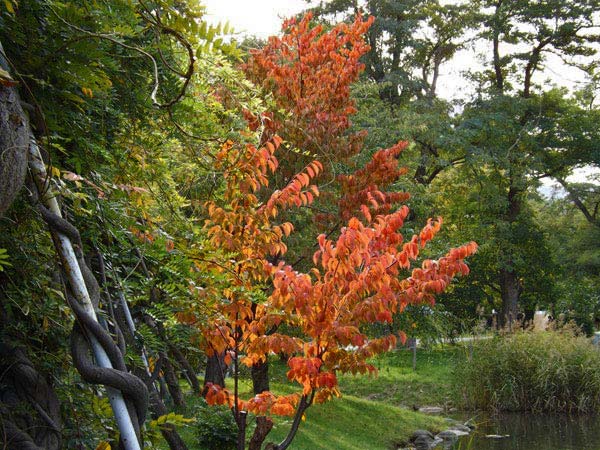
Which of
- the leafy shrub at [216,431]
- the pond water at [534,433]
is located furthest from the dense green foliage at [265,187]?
the pond water at [534,433]

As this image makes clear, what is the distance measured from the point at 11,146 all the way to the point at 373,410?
13450 millimetres

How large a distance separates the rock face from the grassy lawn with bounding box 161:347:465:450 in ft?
14.1

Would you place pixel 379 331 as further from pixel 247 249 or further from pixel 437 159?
pixel 437 159

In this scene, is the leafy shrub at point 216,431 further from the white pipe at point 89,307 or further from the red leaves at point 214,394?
the white pipe at point 89,307

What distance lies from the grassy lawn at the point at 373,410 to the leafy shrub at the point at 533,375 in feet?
3.60

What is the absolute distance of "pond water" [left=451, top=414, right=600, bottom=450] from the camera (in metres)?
12.3

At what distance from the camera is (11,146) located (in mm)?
1522

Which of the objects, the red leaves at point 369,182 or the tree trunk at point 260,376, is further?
the tree trunk at point 260,376

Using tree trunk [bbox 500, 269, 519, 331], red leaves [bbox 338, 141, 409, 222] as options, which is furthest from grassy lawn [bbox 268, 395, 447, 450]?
tree trunk [bbox 500, 269, 519, 331]

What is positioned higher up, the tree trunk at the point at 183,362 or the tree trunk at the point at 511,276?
the tree trunk at the point at 511,276

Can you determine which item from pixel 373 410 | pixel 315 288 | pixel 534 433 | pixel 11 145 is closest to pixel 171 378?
pixel 315 288

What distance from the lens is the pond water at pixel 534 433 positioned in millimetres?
12320

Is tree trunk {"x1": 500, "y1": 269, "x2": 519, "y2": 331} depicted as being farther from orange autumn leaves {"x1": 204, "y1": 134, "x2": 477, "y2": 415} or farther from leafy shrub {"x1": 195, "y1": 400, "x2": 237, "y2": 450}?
orange autumn leaves {"x1": 204, "y1": 134, "x2": 477, "y2": 415}

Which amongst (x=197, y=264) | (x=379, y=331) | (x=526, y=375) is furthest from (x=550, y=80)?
(x=197, y=264)
